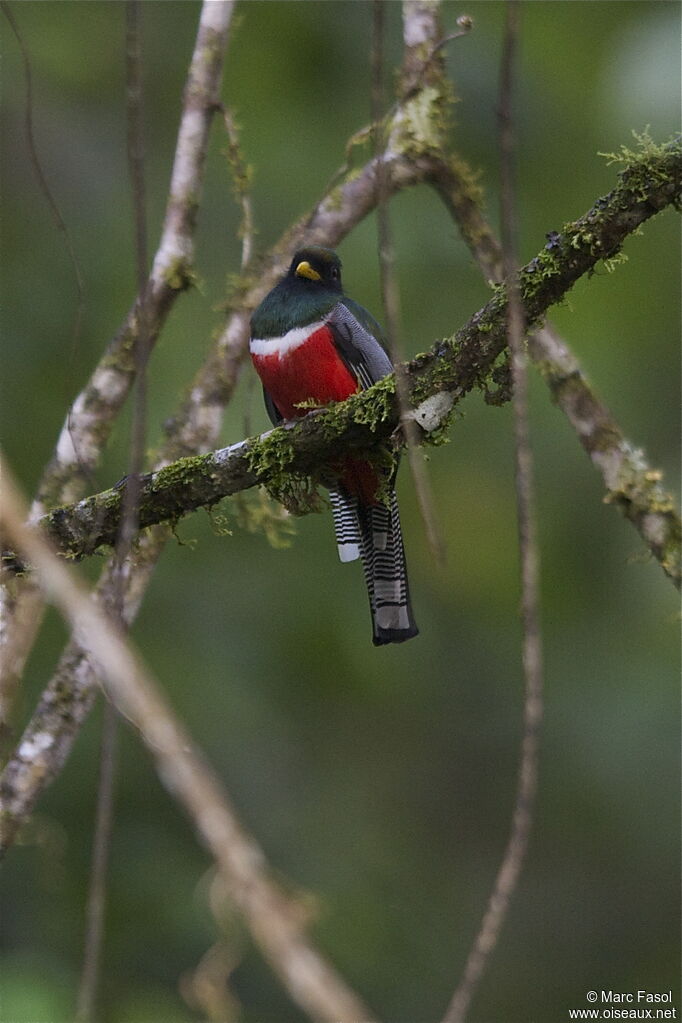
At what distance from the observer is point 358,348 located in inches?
170

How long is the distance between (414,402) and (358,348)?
1.23m

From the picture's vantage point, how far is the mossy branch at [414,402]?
2857 millimetres

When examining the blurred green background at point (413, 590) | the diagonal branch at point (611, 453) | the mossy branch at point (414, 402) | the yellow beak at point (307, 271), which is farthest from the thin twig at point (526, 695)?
the blurred green background at point (413, 590)

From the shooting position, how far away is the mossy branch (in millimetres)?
2857

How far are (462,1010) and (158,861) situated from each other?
14.0 feet

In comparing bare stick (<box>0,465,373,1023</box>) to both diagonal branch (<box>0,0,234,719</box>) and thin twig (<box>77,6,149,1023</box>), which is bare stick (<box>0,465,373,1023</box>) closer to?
thin twig (<box>77,6,149,1023</box>)

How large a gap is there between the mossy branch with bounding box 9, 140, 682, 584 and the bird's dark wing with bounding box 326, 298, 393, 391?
0.95 meters

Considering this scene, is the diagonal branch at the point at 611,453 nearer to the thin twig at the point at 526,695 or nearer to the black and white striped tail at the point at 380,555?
the black and white striped tail at the point at 380,555

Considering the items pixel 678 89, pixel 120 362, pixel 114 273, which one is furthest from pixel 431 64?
pixel 114 273

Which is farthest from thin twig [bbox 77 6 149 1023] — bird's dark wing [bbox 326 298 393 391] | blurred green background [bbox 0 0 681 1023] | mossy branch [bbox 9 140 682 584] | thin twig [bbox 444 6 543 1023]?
blurred green background [bbox 0 0 681 1023]

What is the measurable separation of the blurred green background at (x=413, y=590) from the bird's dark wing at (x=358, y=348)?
1440 mm

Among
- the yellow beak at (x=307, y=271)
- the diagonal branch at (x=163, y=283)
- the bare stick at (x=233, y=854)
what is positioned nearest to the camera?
the bare stick at (x=233, y=854)

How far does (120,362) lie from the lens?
4.21 m

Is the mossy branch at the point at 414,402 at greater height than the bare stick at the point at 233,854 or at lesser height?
greater
